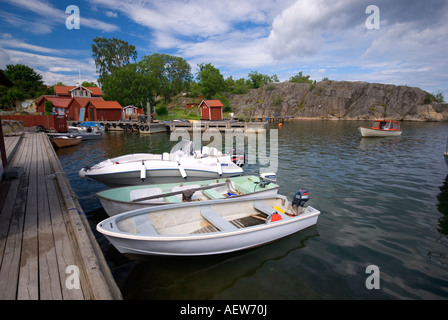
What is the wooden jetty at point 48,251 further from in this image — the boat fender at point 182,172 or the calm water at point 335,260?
the boat fender at point 182,172

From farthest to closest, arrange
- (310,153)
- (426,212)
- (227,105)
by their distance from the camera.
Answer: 1. (227,105)
2. (310,153)
3. (426,212)

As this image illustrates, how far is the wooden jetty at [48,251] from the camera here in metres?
3.39

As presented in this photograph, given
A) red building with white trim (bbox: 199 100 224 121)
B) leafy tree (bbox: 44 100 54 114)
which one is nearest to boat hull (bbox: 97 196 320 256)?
red building with white trim (bbox: 199 100 224 121)

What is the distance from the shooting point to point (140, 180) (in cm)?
1036

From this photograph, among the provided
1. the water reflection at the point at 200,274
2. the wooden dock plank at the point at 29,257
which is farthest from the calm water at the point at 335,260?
the wooden dock plank at the point at 29,257

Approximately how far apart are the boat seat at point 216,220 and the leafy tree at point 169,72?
8479cm

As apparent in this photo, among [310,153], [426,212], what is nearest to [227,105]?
[310,153]

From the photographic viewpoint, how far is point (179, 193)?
7.97 meters

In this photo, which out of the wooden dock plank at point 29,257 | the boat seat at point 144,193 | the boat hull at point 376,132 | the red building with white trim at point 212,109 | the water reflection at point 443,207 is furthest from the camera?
the red building with white trim at point 212,109

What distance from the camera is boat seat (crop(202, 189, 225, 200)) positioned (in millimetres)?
8227

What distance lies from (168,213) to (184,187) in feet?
8.47

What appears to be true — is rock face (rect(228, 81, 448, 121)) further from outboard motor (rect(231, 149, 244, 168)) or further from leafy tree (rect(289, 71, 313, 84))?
outboard motor (rect(231, 149, 244, 168))
